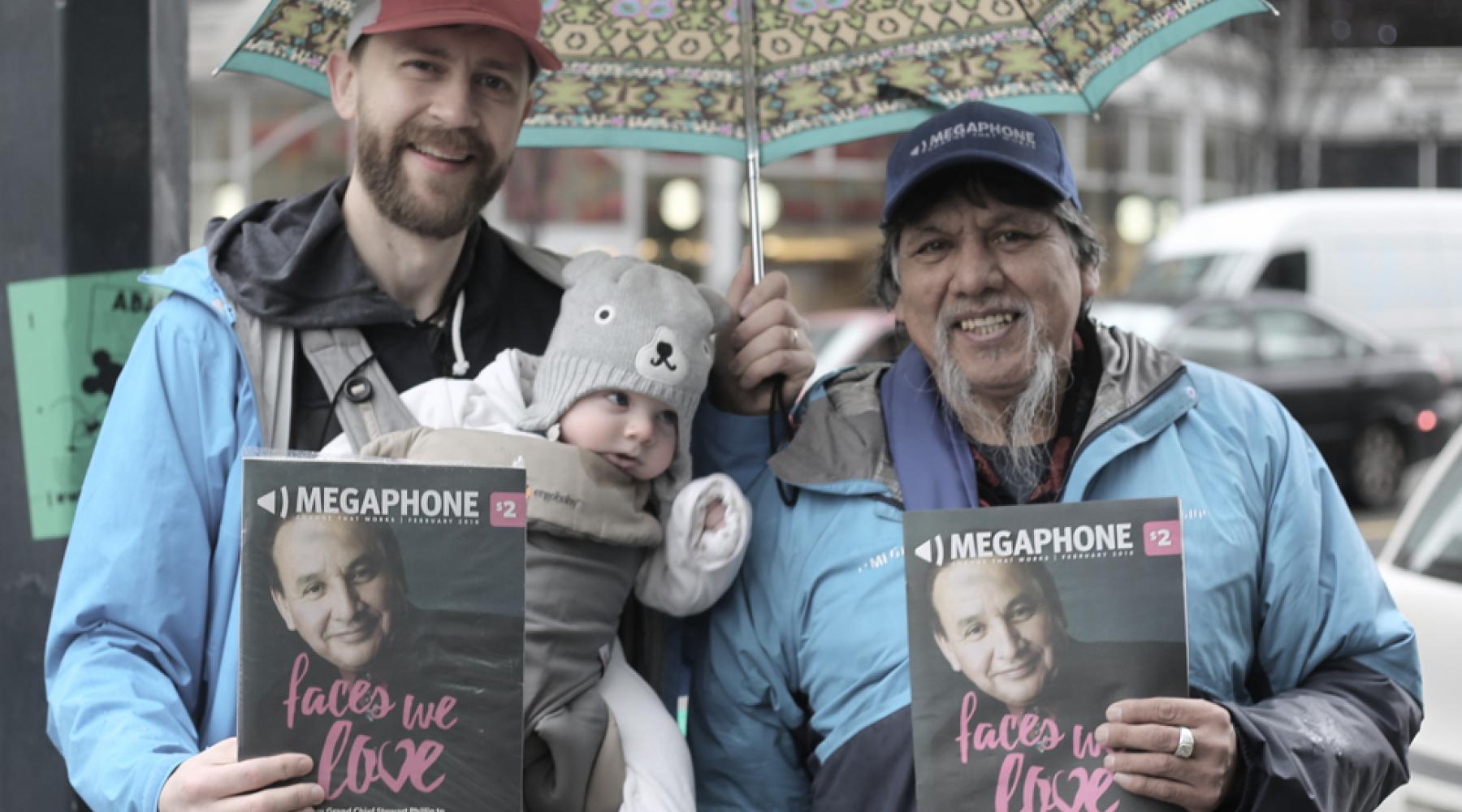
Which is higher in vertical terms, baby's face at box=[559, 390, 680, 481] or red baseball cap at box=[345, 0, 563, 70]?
red baseball cap at box=[345, 0, 563, 70]

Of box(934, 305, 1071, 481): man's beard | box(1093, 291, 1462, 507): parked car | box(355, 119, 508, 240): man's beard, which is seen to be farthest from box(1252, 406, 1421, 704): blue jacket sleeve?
box(1093, 291, 1462, 507): parked car

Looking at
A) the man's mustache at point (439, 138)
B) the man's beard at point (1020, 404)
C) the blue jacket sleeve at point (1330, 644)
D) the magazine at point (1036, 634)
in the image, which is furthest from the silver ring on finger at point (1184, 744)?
the man's mustache at point (439, 138)

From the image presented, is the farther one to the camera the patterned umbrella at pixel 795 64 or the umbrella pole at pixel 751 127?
the umbrella pole at pixel 751 127

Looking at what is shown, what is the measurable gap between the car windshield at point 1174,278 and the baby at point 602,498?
12882 millimetres

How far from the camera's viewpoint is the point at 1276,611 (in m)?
2.52

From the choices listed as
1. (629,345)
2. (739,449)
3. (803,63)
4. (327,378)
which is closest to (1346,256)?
(803,63)

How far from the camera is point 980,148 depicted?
2650mm

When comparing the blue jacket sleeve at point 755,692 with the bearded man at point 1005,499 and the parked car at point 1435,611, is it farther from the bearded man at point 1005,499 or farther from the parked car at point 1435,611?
the parked car at point 1435,611

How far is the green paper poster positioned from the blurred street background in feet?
0.05

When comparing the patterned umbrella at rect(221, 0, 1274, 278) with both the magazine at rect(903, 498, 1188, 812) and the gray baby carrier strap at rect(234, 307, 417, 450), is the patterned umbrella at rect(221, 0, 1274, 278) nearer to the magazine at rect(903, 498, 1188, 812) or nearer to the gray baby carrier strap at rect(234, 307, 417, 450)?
the gray baby carrier strap at rect(234, 307, 417, 450)

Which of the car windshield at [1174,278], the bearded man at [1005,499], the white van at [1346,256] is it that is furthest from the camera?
the white van at [1346,256]

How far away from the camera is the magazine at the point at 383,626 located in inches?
78.7

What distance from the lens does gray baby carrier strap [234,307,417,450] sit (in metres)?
2.50

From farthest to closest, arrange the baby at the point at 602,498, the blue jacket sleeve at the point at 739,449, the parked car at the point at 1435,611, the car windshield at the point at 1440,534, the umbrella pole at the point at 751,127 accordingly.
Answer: the car windshield at the point at 1440,534 < the parked car at the point at 1435,611 < the umbrella pole at the point at 751,127 < the blue jacket sleeve at the point at 739,449 < the baby at the point at 602,498
